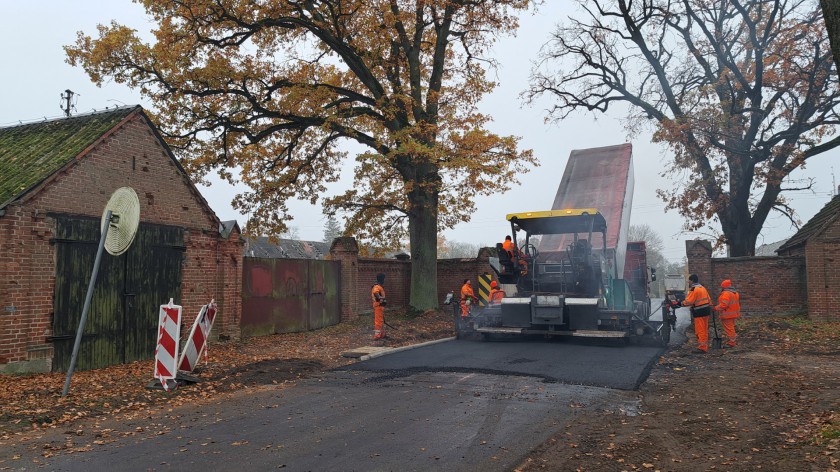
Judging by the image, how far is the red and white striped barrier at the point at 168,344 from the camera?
866cm

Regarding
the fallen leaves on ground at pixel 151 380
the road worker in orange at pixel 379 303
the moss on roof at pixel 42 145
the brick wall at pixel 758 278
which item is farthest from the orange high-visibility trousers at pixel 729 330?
the moss on roof at pixel 42 145

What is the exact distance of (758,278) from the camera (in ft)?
59.2

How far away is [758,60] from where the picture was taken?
1955cm

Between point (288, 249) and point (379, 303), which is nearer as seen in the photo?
point (379, 303)

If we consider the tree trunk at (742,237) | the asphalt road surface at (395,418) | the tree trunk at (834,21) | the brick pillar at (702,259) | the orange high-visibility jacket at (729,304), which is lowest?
the asphalt road surface at (395,418)

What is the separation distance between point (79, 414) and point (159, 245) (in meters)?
5.55

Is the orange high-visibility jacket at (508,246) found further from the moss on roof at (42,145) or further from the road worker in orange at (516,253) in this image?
the moss on roof at (42,145)

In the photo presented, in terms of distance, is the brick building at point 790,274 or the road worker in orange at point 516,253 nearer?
the road worker in orange at point 516,253

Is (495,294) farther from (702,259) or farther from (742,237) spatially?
(742,237)

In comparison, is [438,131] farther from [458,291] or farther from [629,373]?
[629,373]

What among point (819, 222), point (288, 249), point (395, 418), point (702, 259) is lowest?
point (395, 418)

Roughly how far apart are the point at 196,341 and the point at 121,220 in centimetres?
266

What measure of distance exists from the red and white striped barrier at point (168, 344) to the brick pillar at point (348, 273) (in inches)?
429

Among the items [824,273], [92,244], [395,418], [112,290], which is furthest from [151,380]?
[824,273]
